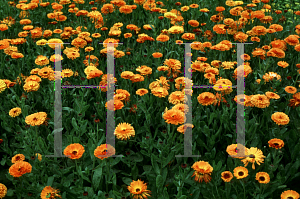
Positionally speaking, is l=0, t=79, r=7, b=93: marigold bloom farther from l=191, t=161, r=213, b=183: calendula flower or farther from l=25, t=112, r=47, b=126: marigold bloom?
l=191, t=161, r=213, b=183: calendula flower

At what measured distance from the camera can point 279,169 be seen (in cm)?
165

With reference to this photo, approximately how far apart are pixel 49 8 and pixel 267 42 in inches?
119

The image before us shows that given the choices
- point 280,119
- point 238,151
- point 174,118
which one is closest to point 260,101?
point 280,119

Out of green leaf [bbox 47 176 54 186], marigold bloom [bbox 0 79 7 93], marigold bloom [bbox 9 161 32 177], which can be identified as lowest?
green leaf [bbox 47 176 54 186]

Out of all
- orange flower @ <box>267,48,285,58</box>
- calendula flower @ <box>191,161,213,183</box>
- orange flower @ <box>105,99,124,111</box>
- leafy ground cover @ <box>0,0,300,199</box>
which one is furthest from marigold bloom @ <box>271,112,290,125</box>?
orange flower @ <box>105,99,124,111</box>

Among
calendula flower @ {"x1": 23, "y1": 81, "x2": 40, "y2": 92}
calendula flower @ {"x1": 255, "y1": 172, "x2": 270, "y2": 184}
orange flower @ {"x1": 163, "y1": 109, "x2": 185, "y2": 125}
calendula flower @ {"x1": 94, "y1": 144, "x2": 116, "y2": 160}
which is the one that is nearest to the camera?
calendula flower @ {"x1": 255, "y1": 172, "x2": 270, "y2": 184}

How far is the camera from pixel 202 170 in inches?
54.5

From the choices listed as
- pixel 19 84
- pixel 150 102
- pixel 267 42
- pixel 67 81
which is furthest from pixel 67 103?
pixel 267 42

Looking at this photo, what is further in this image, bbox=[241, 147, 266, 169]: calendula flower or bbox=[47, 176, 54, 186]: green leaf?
bbox=[47, 176, 54, 186]: green leaf

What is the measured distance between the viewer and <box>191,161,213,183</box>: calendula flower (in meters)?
1.39

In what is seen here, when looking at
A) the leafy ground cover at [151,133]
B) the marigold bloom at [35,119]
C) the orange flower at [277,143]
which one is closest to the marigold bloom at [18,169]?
the leafy ground cover at [151,133]

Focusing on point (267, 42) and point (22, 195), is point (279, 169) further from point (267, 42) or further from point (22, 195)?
point (267, 42)

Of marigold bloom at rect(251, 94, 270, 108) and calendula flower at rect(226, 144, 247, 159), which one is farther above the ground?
marigold bloom at rect(251, 94, 270, 108)

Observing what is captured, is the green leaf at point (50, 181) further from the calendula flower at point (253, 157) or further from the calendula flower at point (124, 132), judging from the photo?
the calendula flower at point (253, 157)
